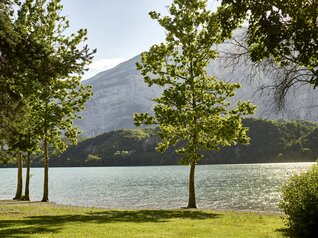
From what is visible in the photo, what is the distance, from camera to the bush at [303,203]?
19.5m

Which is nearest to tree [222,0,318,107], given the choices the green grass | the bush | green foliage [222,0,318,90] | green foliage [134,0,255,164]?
green foliage [222,0,318,90]

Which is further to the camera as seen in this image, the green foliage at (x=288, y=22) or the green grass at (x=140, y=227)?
the green grass at (x=140, y=227)

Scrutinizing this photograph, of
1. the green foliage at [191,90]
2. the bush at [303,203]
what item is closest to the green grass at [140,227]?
the bush at [303,203]

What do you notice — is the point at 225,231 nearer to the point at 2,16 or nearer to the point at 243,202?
the point at 2,16

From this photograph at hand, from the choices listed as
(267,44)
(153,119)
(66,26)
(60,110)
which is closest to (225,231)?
(267,44)

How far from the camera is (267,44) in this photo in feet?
45.8

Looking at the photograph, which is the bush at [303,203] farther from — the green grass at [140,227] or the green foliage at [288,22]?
the green foliage at [288,22]

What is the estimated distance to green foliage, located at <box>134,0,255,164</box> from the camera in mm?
36531

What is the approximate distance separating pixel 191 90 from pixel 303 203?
1981 cm

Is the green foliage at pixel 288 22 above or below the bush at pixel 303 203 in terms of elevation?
above

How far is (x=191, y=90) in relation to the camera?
3784cm

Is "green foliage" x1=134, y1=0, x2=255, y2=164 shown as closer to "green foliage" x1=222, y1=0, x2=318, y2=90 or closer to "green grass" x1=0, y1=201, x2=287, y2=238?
"green grass" x1=0, y1=201, x2=287, y2=238

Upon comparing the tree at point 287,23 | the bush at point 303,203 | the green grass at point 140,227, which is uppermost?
the tree at point 287,23

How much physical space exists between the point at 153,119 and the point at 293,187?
59.8ft
